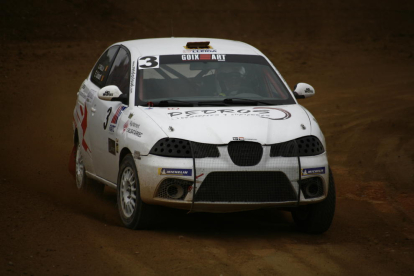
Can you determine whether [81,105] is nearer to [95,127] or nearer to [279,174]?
[95,127]

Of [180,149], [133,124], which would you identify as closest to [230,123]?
[180,149]

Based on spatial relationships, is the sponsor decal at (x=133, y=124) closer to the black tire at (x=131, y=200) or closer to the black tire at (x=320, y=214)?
the black tire at (x=131, y=200)

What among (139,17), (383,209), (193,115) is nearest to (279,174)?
(193,115)

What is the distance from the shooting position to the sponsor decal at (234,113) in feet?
24.7

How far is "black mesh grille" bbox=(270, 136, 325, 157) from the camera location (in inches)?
284

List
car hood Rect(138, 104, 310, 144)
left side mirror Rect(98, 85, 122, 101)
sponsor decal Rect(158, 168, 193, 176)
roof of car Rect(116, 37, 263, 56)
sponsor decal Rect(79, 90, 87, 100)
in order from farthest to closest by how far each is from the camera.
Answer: sponsor decal Rect(79, 90, 87, 100), roof of car Rect(116, 37, 263, 56), left side mirror Rect(98, 85, 122, 101), car hood Rect(138, 104, 310, 144), sponsor decal Rect(158, 168, 193, 176)

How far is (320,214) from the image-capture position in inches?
303

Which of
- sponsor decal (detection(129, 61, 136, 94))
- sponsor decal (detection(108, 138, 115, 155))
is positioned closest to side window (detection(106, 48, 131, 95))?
sponsor decal (detection(129, 61, 136, 94))

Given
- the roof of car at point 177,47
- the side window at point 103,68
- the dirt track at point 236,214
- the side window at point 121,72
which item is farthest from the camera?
the side window at point 103,68

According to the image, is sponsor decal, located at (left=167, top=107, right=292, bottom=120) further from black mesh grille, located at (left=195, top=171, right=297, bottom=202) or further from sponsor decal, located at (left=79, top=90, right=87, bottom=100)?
sponsor decal, located at (left=79, top=90, right=87, bottom=100)

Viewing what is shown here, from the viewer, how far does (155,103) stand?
8.02 metres

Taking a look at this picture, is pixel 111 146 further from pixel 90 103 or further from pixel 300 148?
pixel 300 148

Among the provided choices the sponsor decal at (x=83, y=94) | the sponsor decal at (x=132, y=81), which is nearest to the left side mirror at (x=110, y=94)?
the sponsor decal at (x=132, y=81)

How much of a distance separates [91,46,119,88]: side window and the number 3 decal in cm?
101
